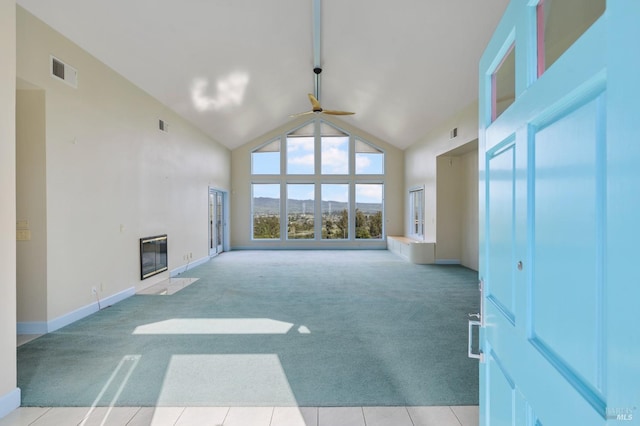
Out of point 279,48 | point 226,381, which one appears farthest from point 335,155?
point 226,381

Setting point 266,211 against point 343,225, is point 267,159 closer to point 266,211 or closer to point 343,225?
point 266,211

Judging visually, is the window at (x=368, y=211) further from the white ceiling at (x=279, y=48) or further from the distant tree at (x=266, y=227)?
the white ceiling at (x=279, y=48)

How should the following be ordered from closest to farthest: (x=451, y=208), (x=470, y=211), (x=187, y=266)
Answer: (x=187, y=266) < (x=470, y=211) < (x=451, y=208)

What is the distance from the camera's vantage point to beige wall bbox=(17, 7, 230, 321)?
11.0ft

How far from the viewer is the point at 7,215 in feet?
6.59

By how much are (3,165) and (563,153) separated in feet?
9.42

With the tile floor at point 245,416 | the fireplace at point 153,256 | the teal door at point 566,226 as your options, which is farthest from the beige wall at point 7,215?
the fireplace at point 153,256

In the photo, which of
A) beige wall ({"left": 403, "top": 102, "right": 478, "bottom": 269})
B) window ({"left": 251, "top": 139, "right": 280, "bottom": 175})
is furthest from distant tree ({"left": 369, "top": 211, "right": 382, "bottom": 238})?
window ({"left": 251, "top": 139, "right": 280, "bottom": 175})

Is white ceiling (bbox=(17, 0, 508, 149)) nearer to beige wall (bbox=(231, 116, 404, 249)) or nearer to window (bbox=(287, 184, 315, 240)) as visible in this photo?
beige wall (bbox=(231, 116, 404, 249))

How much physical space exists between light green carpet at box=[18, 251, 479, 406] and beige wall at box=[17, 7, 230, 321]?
1.67 ft

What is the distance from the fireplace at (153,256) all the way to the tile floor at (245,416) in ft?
10.6

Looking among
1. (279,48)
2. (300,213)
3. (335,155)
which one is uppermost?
(279,48)

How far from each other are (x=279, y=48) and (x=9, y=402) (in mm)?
5580

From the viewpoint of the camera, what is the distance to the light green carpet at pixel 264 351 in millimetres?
2219
